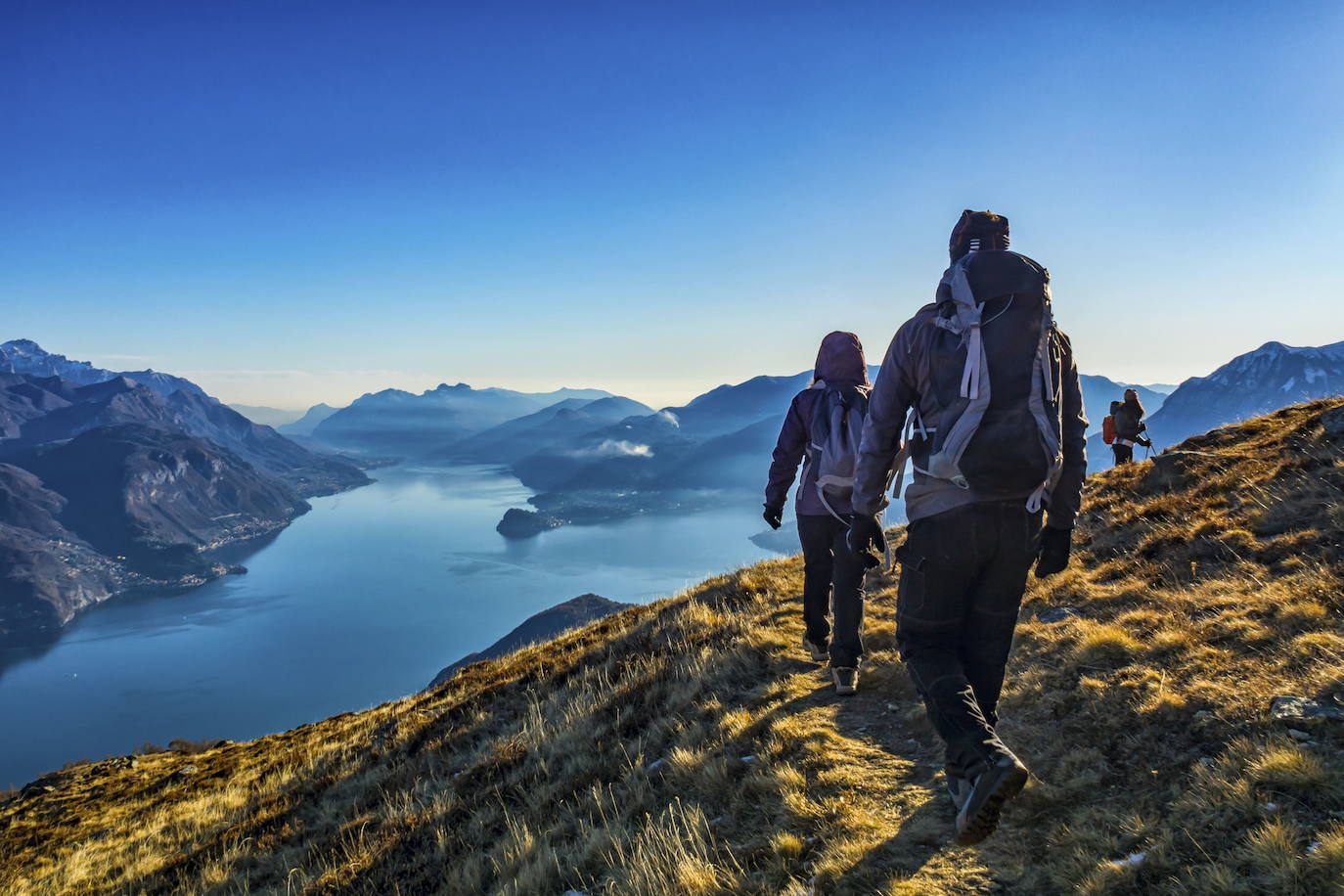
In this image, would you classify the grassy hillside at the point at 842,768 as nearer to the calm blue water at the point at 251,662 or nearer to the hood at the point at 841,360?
the hood at the point at 841,360

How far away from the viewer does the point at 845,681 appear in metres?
6.12

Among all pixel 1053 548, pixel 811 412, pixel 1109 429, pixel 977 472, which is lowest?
pixel 1053 548

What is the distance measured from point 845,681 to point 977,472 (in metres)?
3.50

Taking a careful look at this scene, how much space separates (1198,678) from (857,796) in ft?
8.80

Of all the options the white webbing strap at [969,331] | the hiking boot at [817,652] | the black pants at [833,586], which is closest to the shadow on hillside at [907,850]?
the black pants at [833,586]

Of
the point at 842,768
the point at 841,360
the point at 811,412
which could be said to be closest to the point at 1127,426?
the point at 841,360

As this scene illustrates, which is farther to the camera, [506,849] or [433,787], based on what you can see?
[433,787]

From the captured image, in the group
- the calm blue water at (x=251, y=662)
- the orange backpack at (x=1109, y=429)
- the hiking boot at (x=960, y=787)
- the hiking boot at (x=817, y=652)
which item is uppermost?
the orange backpack at (x=1109, y=429)

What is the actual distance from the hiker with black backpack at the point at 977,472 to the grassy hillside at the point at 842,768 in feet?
2.49

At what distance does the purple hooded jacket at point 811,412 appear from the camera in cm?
625

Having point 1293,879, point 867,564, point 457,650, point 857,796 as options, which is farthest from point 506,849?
point 457,650

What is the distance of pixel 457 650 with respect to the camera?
5896 inches

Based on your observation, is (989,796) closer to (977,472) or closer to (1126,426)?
(977,472)

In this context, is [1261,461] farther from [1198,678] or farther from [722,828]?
[722,828]
